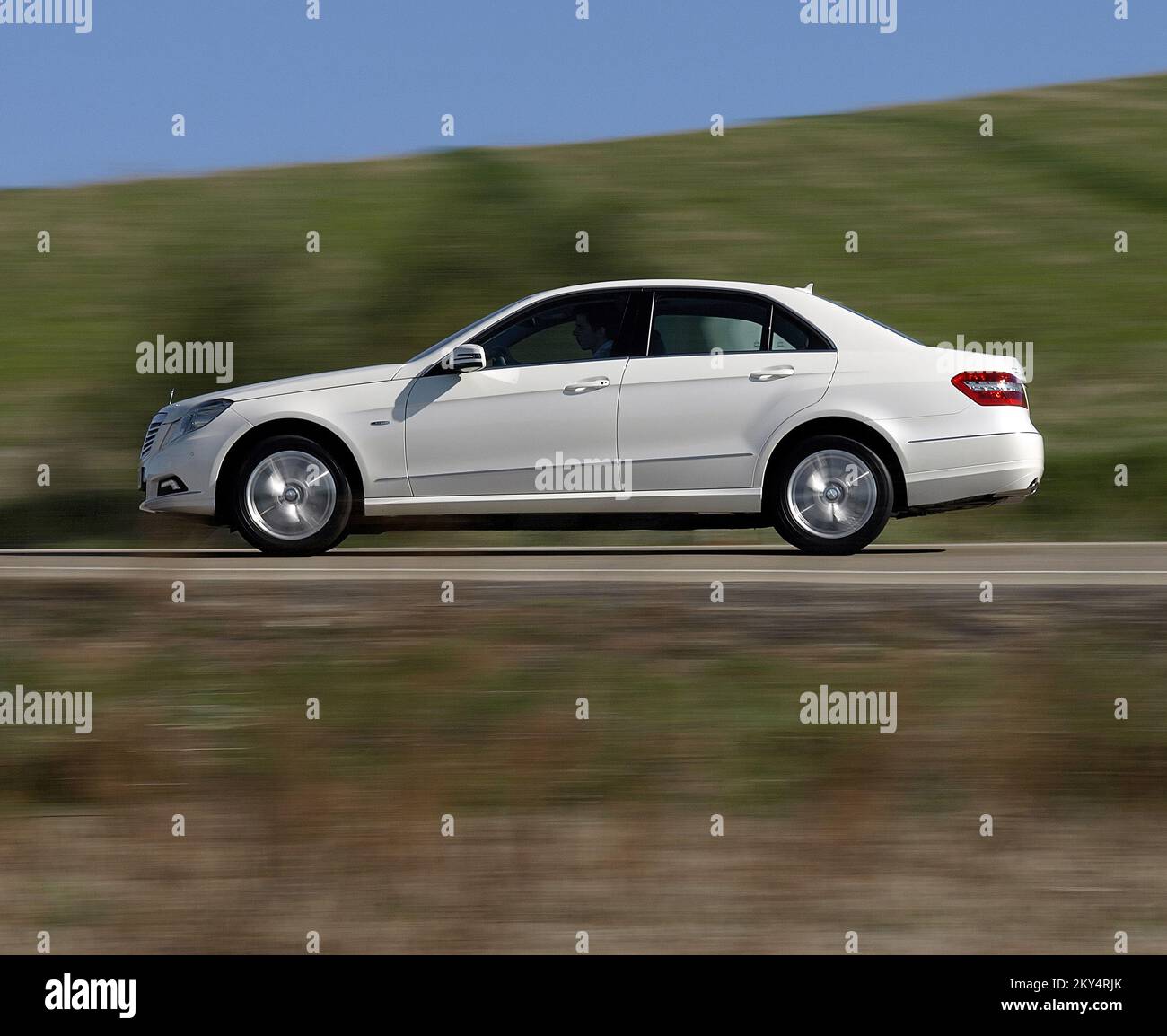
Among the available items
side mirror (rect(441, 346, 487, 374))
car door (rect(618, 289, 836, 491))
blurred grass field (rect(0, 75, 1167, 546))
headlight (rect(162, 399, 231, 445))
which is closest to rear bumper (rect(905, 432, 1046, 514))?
car door (rect(618, 289, 836, 491))

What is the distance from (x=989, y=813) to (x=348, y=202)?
1724cm

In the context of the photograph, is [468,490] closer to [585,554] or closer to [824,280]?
[585,554]

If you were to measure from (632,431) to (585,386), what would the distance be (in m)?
0.38

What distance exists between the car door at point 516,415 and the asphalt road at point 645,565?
1.80ft

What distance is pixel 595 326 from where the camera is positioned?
962 centimetres

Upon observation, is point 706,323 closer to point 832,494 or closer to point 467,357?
point 832,494

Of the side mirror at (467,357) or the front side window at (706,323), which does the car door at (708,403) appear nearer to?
the front side window at (706,323)

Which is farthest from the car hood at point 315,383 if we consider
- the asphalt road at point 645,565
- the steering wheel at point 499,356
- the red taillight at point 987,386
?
the red taillight at point 987,386

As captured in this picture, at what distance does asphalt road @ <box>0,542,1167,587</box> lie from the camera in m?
8.66

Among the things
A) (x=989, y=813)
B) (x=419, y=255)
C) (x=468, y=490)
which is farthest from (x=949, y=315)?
(x=989, y=813)

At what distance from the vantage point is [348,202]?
21.5m

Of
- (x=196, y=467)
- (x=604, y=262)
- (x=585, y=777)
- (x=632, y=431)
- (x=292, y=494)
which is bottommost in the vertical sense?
(x=585, y=777)

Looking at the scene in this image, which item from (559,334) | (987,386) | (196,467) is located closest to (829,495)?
(987,386)

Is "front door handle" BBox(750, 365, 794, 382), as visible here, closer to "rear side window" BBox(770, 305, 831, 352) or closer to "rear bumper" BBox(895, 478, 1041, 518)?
"rear side window" BBox(770, 305, 831, 352)
